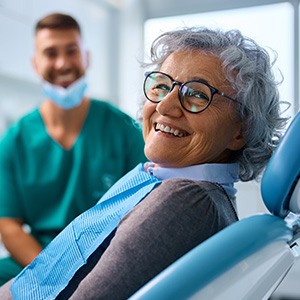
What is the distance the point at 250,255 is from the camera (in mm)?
890

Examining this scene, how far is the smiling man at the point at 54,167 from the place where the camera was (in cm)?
234

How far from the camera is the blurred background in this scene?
128 inches

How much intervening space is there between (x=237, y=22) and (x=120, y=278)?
3000 millimetres

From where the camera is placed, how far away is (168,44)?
1365mm

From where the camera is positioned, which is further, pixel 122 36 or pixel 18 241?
pixel 122 36

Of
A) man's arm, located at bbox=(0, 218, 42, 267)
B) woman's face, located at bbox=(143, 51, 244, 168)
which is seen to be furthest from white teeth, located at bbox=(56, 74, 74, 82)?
woman's face, located at bbox=(143, 51, 244, 168)

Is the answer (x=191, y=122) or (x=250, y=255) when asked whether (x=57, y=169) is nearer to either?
(x=191, y=122)

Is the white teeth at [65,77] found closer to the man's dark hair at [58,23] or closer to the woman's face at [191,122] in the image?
the man's dark hair at [58,23]

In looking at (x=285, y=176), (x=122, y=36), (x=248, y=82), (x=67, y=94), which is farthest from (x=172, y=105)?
(x=122, y=36)

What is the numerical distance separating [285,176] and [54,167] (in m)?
1.56

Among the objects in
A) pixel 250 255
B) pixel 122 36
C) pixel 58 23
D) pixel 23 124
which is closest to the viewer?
pixel 250 255

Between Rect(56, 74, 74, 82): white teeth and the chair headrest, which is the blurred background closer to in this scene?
Rect(56, 74, 74, 82): white teeth

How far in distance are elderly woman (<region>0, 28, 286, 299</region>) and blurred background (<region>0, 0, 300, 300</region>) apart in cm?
150

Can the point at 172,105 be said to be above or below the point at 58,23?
below
